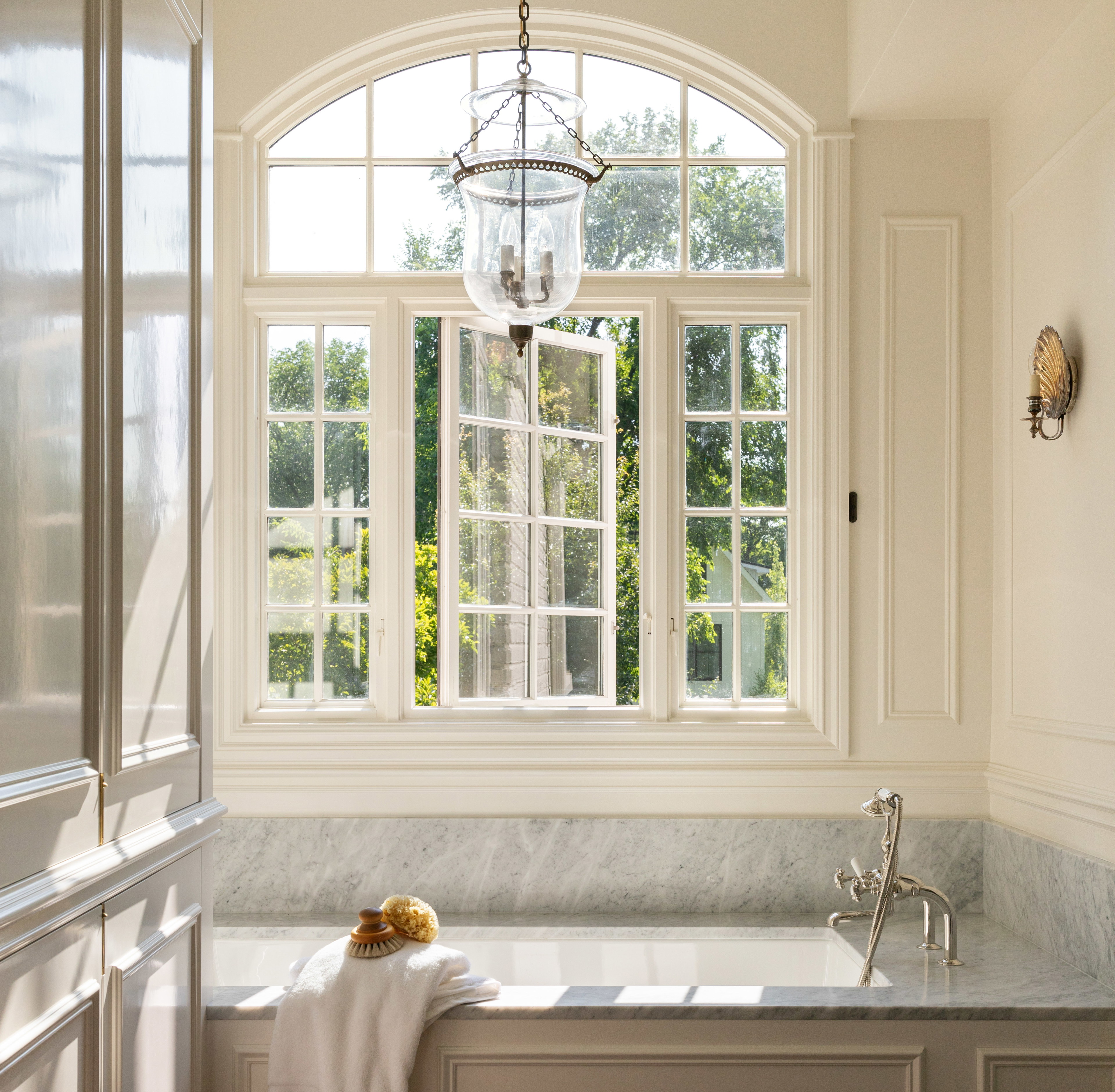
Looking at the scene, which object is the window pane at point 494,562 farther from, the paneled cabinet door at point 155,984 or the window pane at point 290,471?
the paneled cabinet door at point 155,984

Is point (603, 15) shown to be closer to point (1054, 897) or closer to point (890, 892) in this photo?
point (890, 892)

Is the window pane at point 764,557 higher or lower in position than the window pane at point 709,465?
lower

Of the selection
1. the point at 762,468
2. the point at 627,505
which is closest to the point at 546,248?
the point at 762,468

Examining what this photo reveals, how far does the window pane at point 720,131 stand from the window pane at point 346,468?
1318 mm

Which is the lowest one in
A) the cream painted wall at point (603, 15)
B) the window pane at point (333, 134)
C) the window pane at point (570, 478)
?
the window pane at point (570, 478)

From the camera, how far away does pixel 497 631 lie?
2.96m

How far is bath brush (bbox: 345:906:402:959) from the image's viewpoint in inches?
79.5

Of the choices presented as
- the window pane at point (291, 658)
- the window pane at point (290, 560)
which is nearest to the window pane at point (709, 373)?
the window pane at point (290, 560)

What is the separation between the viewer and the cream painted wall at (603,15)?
114 inches

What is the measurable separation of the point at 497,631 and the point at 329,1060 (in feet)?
4.26

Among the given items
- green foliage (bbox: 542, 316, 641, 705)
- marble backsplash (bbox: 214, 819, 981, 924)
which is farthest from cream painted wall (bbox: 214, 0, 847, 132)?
green foliage (bbox: 542, 316, 641, 705)

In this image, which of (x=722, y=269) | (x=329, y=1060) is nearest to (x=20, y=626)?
(x=329, y=1060)

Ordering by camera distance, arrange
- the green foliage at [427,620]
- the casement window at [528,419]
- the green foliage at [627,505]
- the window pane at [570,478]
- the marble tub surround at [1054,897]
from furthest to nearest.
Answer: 1. the green foliage at [627,505]
2. the green foliage at [427,620]
3. the window pane at [570,478]
4. the casement window at [528,419]
5. the marble tub surround at [1054,897]

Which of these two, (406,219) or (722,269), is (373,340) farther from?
(722,269)
